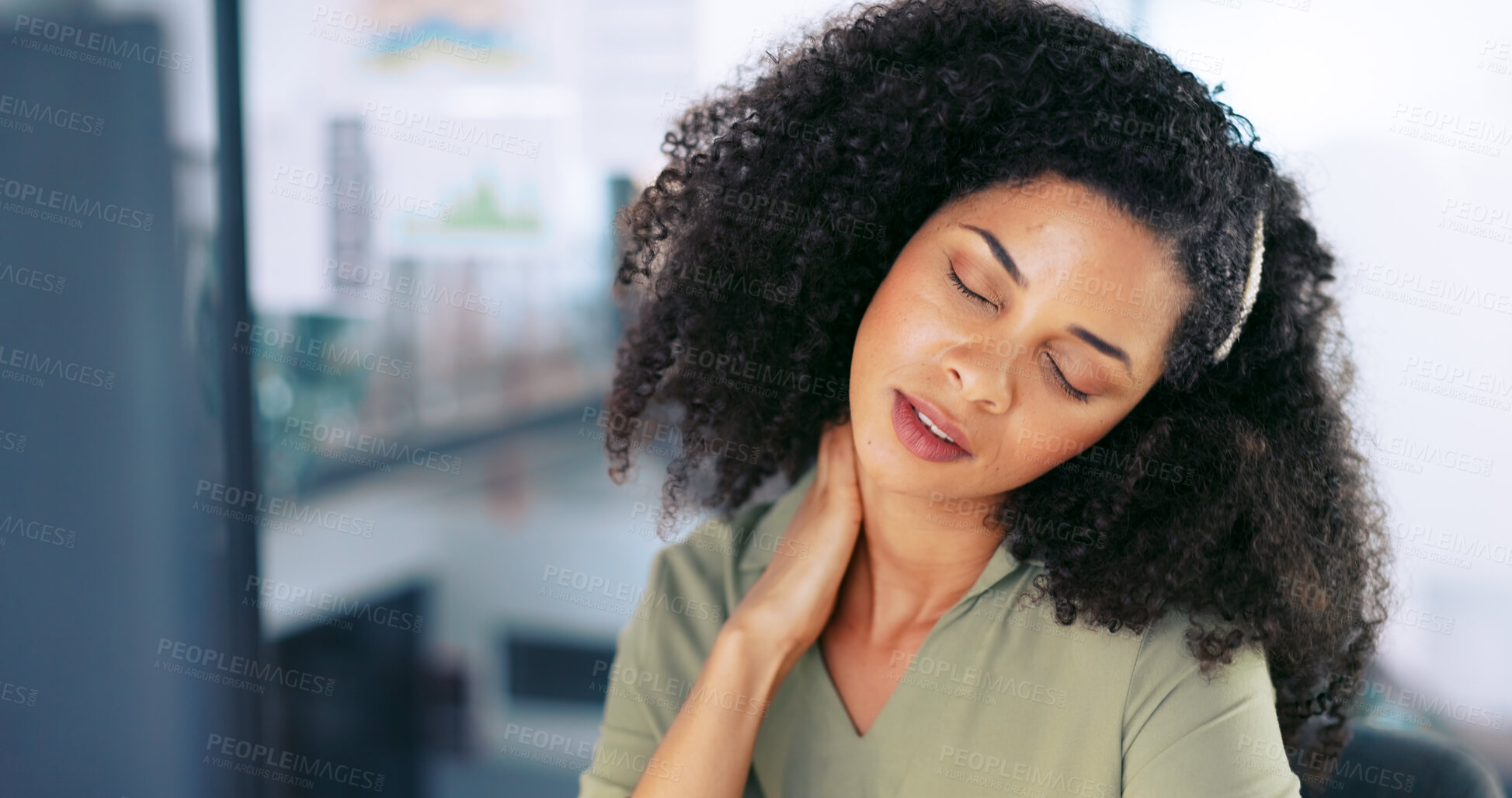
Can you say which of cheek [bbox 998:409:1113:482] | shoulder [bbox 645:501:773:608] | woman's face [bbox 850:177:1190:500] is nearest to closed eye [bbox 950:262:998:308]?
woman's face [bbox 850:177:1190:500]

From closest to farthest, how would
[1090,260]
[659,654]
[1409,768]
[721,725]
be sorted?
1. [1090,260]
2. [721,725]
3. [1409,768]
4. [659,654]

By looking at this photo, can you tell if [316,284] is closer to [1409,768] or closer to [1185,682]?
[1185,682]

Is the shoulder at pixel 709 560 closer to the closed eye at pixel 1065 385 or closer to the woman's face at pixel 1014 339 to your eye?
the woman's face at pixel 1014 339

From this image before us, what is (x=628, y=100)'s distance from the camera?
9.00 feet

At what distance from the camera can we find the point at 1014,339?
1.10 meters

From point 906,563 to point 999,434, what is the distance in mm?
292

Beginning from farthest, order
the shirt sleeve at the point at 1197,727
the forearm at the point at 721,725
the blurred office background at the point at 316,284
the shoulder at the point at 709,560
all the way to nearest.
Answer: the blurred office background at the point at 316,284
the shoulder at the point at 709,560
the forearm at the point at 721,725
the shirt sleeve at the point at 1197,727

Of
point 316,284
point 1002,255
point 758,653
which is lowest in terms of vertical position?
point 758,653

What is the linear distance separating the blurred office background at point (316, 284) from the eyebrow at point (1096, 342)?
0.49m

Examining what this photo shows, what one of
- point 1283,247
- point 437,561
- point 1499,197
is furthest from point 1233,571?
point 437,561

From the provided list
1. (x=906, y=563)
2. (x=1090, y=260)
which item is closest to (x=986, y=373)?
(x=1090, y=260)

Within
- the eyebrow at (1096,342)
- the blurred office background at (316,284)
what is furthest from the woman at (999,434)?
the blurred office background at (316,284)

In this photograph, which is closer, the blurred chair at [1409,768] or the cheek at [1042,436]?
the cheek at [1042,436]

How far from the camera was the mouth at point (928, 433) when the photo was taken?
1132mm
